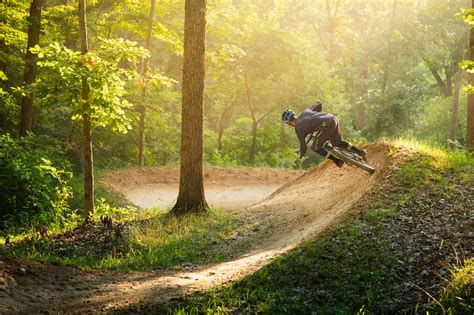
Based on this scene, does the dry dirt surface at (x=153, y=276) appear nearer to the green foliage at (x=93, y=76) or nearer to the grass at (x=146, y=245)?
the grass at (x=146, y=245)

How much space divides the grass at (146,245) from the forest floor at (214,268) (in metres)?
0.45

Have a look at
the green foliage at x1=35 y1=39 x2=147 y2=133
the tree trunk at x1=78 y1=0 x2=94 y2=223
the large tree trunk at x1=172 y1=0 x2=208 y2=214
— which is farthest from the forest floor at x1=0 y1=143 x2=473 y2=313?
the green foliage at x1=35 y1=39 x2=147 y2=133

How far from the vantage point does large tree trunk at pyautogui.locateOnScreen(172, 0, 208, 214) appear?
12.2 meters

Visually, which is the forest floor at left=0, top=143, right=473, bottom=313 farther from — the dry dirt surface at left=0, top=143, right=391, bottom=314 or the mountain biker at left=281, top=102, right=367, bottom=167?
the mountain biker at left=281, top=102, right=367, bottom=167

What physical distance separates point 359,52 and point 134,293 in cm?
3648

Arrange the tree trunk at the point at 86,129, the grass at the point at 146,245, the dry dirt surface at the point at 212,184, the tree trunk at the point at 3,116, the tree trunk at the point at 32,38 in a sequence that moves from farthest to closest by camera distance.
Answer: the tree trunk at the point at 3,116, the dry dirt surface at the point at 212,184, the tree trunk at the point at 32,38, the tree trunk at the point at 86,129, the grass at the point at 146,245

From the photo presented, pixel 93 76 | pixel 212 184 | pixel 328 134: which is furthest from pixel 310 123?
pixel 212 184

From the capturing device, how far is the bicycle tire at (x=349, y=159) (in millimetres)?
10914

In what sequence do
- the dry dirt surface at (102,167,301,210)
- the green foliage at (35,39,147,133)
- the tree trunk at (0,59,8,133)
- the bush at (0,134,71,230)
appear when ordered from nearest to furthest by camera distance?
the green foliage at (35,39,147,133), the bush at (0,134,71,230), the dry dirt surface at (102,167,301,210), the tree trunk at (0,59,8,133)

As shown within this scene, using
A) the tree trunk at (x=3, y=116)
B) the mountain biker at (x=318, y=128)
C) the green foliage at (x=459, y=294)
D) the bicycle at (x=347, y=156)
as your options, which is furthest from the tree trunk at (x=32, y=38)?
the green foliage at (x=459, y=294)

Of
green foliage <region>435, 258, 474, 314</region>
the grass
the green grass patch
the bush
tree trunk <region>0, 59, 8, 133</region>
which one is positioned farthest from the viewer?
tree trunk <region>0, 59, 8, 133</region>

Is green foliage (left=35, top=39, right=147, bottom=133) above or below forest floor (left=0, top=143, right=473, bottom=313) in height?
above

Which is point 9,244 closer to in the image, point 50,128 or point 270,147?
point 50,128

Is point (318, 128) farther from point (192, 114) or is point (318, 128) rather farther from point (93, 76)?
point (93, 76)
